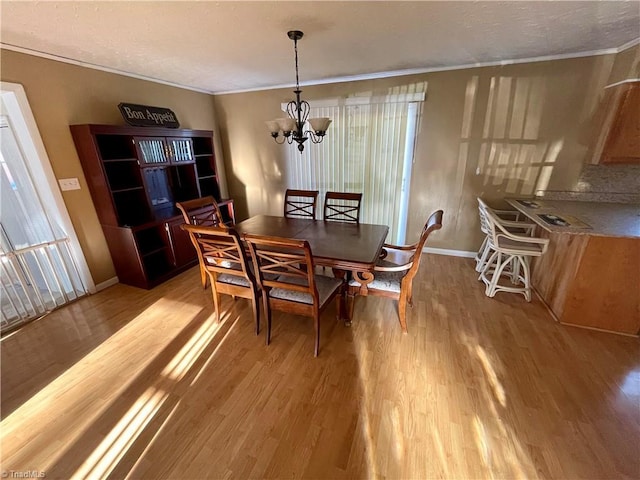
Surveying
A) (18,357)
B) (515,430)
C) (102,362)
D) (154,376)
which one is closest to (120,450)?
(154,376)

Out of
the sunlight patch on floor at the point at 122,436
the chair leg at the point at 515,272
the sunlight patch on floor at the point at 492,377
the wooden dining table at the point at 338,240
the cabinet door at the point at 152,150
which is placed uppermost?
the cabinet door at the point at 152,150

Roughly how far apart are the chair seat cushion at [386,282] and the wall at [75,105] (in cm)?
288

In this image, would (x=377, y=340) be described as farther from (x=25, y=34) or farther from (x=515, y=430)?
(x=25, y=34)

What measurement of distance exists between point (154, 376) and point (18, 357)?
121 centimetres

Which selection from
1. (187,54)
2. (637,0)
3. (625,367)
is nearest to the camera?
(637,0)

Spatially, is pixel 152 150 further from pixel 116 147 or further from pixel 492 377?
pixel 492 377

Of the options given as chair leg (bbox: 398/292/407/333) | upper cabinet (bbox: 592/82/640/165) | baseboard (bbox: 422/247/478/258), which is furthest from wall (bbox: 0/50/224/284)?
upper cabinet (bbox: 592/82/640/165)

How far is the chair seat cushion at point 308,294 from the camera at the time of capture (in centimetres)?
196

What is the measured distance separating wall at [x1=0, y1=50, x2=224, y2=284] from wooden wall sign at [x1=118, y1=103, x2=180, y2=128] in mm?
194

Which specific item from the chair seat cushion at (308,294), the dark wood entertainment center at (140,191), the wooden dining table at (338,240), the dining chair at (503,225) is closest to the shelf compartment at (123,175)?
the dark wood entertainment center at (140,191)

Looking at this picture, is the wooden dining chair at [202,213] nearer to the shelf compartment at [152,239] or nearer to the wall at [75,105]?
the shelf compartment at [152,239]

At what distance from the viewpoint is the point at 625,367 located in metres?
1.84

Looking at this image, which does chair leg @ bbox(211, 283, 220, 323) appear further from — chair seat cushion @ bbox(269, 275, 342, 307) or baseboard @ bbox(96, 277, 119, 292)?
baseboard @ bbox(96, 277, 119, 292)

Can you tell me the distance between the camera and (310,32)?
6.75ft
